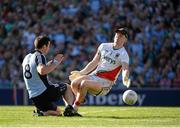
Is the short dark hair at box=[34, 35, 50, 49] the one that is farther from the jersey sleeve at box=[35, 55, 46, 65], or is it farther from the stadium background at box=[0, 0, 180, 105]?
the stadium background at box=[0, 0, 180, 105]

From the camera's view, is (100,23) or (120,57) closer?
(120,57)

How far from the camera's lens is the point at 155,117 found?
1662cm

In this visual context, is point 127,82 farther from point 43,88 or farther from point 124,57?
point 43,88

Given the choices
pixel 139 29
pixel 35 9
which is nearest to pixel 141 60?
pixel 139 29

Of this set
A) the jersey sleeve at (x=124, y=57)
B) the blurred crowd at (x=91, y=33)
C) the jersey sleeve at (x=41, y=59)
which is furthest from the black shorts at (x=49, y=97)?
the blurred crowd at (x=91, y=33)

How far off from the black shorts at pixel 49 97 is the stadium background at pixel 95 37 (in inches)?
475

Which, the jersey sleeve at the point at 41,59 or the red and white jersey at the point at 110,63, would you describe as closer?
the jersey sleeve at the point at 41,59

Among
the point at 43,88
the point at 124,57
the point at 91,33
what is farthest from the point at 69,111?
the point at 91,33

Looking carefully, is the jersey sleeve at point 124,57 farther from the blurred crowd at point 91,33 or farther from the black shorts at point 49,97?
the blurred crowd at point 91,33

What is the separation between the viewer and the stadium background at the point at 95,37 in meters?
29.6

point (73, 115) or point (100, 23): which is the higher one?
point (100, 23)

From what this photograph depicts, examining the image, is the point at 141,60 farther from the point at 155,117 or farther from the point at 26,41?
the point at 155,117

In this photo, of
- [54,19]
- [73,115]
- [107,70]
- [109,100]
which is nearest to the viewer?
[73,115]

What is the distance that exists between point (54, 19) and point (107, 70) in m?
14.8
